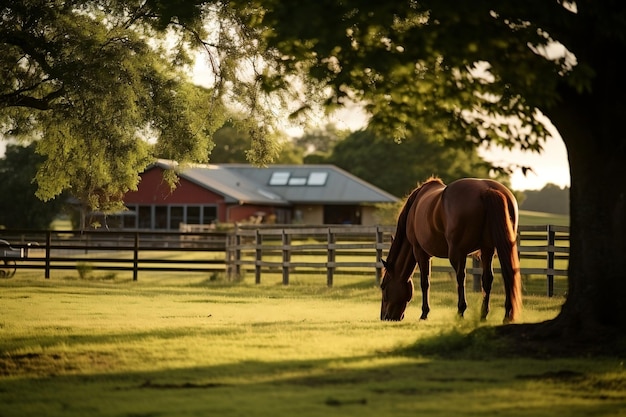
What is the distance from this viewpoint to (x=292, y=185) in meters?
60.9

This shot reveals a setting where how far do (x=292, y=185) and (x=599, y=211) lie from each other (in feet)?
169

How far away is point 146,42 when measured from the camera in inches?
672

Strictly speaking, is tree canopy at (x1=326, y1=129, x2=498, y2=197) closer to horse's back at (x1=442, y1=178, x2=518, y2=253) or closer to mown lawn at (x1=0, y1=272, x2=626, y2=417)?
horse's back at (x1=442, y1=178, x2=518, y2=253)

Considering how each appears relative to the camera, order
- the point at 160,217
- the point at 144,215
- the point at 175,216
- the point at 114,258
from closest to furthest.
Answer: the point at 114,258 < the point at 175,216 < the point at 160,217 < the point at 144,215

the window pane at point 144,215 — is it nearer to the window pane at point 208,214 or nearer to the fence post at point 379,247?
the window pane at point 208,214

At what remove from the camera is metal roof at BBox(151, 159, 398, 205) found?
55.9m

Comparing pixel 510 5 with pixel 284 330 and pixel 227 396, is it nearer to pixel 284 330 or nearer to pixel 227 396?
pixel 227 396

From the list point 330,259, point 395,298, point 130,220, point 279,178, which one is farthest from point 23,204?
point 395,298

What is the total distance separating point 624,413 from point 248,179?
5571 centimetres

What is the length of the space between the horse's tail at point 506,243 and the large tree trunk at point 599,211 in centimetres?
113

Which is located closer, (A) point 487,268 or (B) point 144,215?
(A) point 487,268

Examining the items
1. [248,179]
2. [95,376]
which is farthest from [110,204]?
[248,179]

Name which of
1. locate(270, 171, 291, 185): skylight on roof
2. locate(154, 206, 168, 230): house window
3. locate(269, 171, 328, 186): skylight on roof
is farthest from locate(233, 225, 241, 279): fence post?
locate(270, 171, 291, 185): skylight on roof

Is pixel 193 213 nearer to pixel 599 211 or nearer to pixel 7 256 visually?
pixel 7 256
